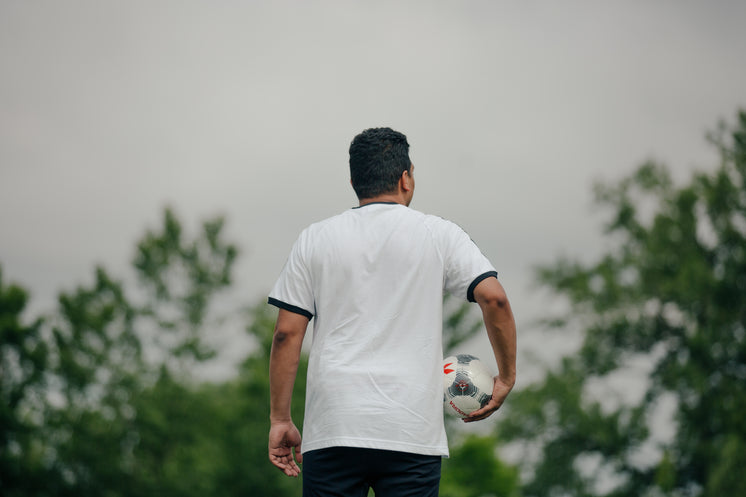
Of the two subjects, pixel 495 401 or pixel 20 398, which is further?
pixel 20 398

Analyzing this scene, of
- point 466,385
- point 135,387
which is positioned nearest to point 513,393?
point 135,387

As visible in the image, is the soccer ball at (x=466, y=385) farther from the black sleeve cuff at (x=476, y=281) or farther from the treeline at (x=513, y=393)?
Answer: the treeline at (x=513, y=393)

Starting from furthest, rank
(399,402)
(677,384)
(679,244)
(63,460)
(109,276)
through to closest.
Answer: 1. (109,276)
2. (63,460)
3. (679,244)
4. (677,384)
5. (399,402)

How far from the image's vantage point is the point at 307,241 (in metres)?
3.30

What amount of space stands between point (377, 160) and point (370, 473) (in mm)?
1242

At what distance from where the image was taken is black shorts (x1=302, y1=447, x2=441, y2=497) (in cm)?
304

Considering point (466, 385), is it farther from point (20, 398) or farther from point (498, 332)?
point (20, 398)

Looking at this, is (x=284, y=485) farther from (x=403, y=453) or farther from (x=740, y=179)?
(x=403, y=453)

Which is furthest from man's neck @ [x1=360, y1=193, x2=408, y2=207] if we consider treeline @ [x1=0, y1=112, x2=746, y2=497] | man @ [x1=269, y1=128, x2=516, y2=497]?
treeline @ [x1=0, y1=112, x2=746, y2=497]

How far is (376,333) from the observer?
10.1 ft

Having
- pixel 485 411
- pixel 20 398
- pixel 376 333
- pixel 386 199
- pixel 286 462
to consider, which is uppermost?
pixel 386 199

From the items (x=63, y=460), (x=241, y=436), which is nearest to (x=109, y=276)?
(x=63, y=460)

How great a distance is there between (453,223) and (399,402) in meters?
0.78

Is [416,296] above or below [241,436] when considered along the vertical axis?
above
